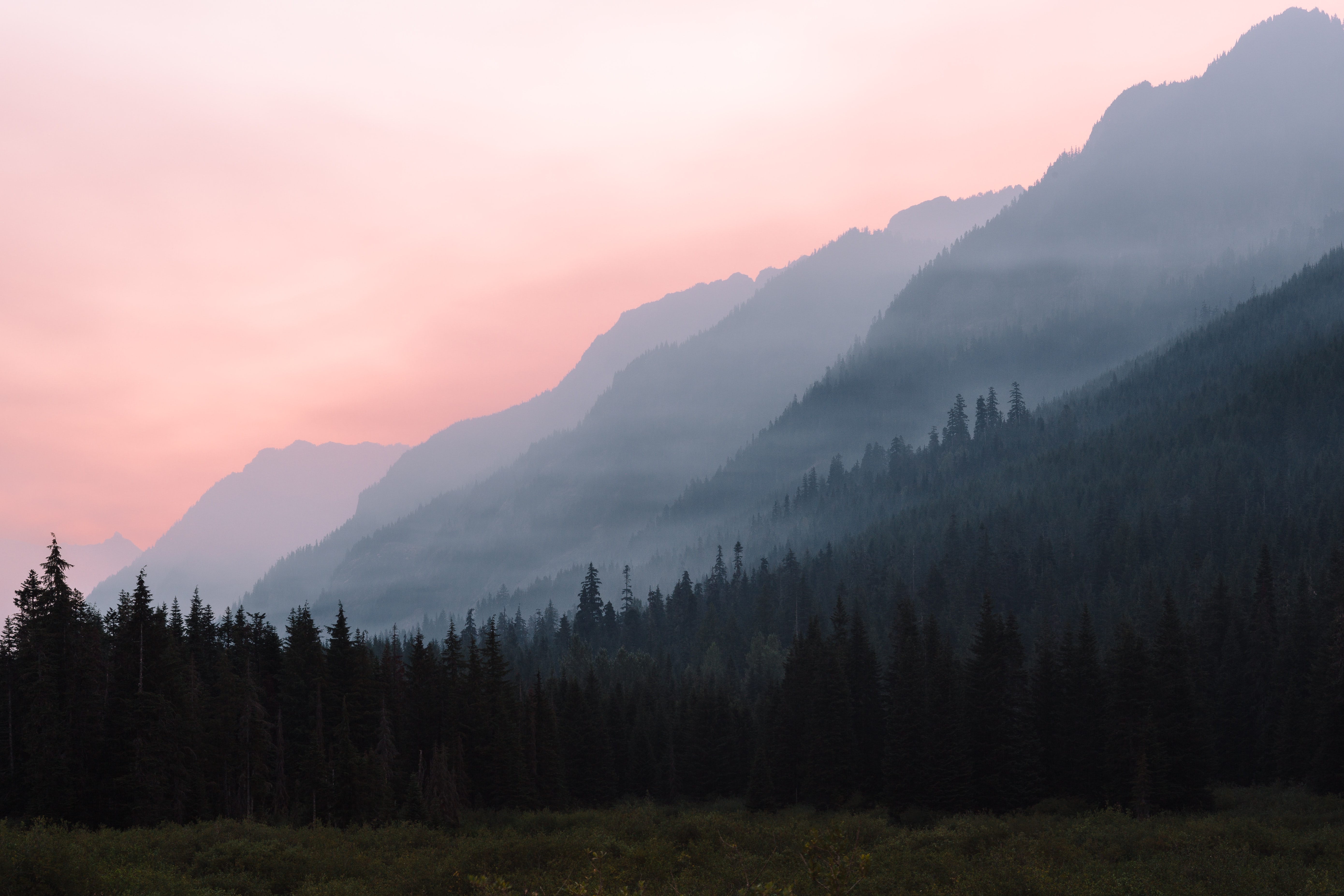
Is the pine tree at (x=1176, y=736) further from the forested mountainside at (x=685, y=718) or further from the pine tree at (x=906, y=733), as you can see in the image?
the pine tree at (x=906, y=733)

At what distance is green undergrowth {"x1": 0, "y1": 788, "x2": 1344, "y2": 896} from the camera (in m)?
39.1

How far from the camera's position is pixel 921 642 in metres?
98.6

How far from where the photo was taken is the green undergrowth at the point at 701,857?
39062mm

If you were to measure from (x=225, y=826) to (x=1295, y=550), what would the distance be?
13922 cm

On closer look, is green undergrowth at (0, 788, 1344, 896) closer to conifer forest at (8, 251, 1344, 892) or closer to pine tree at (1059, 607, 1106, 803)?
conifer forest at (8, 251, 1344, 892)

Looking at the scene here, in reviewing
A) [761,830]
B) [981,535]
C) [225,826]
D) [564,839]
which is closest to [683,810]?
[761,830]

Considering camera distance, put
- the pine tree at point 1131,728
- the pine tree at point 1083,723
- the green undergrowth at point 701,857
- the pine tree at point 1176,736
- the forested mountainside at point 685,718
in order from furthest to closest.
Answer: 1. the pine tree at point 1083,723
2. the pine tree at point 1176,736
3. the pine tree at point 1131,728
4. the forested mountainside at point 685,718
5. the green undergrowth at point 701,857

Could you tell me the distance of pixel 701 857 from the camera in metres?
52.8

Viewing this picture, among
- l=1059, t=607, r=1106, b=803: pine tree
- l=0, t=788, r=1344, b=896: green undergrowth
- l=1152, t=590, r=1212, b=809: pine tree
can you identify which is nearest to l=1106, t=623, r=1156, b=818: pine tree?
l=1152, t=590, r=1212, b=809: pine tree

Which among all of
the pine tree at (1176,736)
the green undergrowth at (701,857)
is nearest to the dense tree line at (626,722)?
the pine tree at (1176,736)

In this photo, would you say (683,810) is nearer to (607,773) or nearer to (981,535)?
(607,773)

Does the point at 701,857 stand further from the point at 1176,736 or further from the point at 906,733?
the point at 1176,736

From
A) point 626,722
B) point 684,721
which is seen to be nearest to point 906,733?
point 684,721

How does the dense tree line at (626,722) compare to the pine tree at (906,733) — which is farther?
the pine tree at (906,733)
